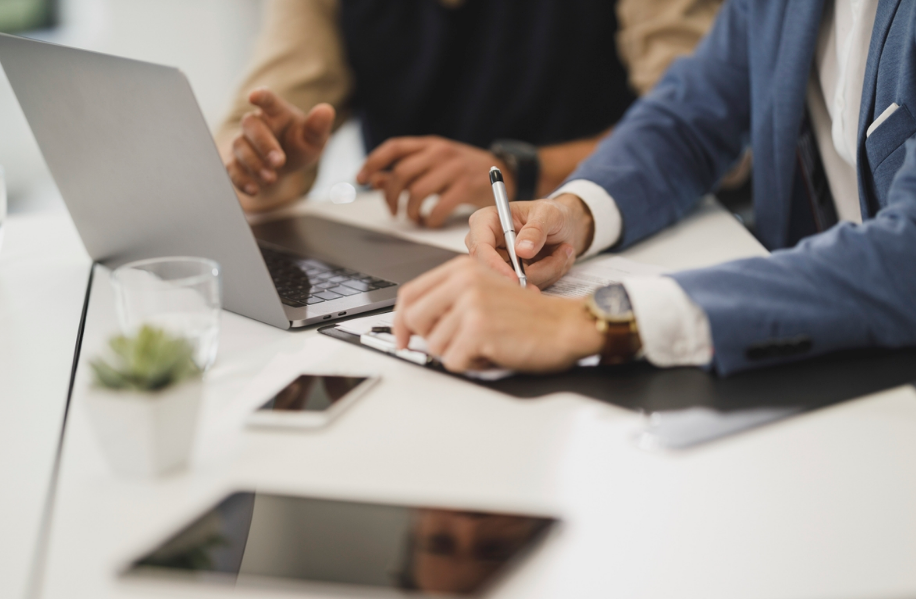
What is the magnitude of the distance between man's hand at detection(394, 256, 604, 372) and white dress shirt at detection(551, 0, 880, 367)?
5 cm

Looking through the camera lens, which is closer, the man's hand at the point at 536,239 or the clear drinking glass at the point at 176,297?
the clear drinking glass at the point at 176,297

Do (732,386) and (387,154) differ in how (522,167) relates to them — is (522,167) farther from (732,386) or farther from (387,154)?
(732,386)

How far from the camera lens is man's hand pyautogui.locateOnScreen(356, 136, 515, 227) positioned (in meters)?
1.11

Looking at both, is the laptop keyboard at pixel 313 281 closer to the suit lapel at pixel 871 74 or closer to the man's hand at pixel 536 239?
the man's hand at pixel 536 239

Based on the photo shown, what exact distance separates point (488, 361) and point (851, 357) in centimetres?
29

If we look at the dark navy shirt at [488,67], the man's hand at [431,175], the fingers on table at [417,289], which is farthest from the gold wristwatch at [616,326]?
the dark navy shirt at [488,67]

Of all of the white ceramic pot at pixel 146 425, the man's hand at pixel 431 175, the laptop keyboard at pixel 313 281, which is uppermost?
the white ceramic pot at pixel 146 425

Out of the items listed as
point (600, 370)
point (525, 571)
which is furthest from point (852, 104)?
point (525, 571)

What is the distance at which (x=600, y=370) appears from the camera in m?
0.59

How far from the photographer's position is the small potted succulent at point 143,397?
1.38ft

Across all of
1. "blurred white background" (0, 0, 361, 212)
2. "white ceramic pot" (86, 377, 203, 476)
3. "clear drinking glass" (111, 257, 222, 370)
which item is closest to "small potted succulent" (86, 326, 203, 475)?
"white ceramic pot" (86, 377, 203, 476)

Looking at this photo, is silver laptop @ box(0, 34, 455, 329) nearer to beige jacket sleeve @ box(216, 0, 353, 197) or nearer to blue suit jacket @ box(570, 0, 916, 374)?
blue suit jacket @ box(570, 0, 916, 374)

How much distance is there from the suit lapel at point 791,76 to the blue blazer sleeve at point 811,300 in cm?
45

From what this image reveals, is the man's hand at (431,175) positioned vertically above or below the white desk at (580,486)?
below
